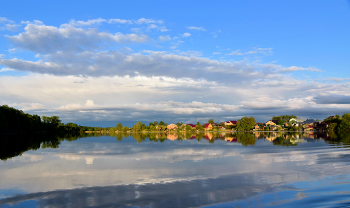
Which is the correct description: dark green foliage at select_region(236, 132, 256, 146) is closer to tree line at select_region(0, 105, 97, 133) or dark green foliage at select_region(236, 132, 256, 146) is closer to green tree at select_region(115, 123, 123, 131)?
tree line at select_region(0, 105, 97, 133)

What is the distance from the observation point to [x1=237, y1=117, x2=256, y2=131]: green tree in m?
123

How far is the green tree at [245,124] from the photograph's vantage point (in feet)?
404

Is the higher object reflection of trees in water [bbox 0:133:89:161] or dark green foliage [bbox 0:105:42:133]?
dark green foliage [bbox 0:105:42:133]

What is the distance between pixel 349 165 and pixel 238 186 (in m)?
8.28

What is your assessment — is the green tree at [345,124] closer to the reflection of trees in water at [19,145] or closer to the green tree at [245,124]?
the green tree at [245,124]

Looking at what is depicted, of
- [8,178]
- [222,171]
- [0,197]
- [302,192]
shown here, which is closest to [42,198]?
[0,197]

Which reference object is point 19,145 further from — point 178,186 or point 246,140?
point 246,140

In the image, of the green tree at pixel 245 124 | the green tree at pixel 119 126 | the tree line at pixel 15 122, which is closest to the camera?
the tree line at pixel 15 122

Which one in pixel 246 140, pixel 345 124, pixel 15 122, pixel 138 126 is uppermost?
pixel 15 122

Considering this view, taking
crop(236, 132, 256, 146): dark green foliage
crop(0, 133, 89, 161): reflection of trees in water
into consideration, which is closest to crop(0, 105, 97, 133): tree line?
crop(0, 133, 89, 161): reflection of trees in water

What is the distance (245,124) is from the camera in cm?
12494

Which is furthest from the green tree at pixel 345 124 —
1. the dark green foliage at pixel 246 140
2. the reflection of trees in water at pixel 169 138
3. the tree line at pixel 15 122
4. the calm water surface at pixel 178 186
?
the tree line at pixel 15 122

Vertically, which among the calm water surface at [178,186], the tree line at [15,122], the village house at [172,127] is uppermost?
the tree line at [15,122]

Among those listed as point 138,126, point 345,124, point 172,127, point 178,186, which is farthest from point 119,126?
point 178,186
